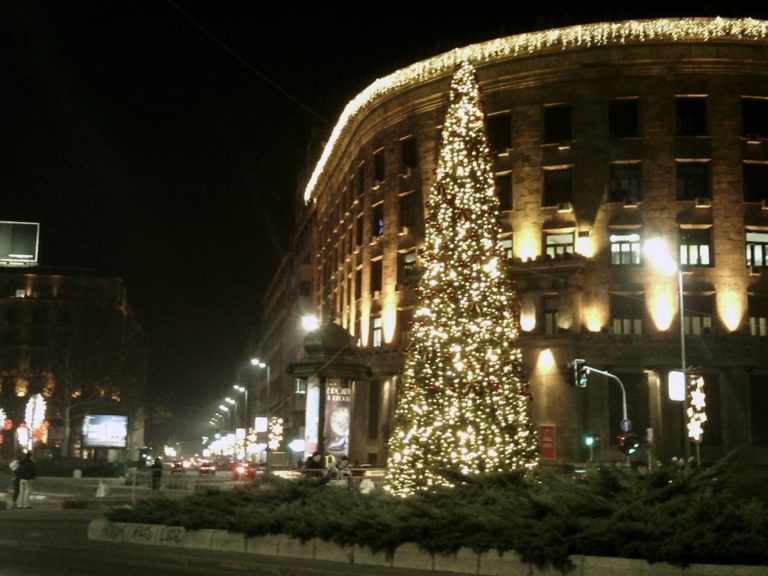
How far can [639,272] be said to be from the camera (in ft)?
171

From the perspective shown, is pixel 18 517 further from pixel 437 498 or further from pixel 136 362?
pixel 136 362

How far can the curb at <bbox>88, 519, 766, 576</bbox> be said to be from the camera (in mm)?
13520

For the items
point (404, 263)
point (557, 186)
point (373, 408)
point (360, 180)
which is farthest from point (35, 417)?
point (557, 186)

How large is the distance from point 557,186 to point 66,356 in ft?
121

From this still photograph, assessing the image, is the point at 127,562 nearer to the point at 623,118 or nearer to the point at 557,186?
the point at 557,186

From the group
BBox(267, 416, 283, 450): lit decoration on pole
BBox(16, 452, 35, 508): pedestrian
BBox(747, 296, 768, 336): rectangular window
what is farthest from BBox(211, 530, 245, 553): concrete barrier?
BBox(267, 416, 283, 450): lit decoration on pole

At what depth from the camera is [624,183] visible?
5328 cm

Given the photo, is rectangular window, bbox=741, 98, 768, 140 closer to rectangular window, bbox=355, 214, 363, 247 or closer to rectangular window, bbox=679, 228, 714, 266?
rectangular window, bbox=679, 228, 714, 266

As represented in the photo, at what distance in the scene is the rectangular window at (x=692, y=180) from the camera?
52.5 m

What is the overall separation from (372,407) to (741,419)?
71.8 ft

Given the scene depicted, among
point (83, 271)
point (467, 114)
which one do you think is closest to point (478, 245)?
point (467, 114)

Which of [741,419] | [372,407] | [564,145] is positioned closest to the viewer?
[741,419]

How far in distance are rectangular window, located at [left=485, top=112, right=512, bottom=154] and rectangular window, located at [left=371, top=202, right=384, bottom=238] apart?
994 cm

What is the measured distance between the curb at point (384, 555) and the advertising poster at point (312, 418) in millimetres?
25538
